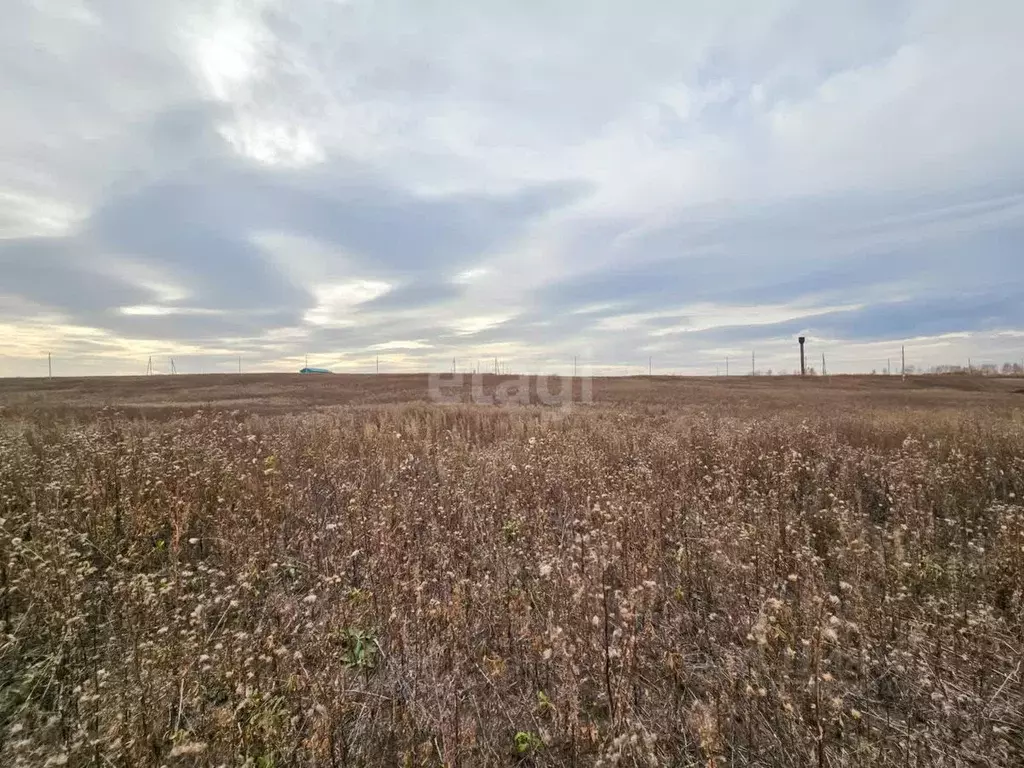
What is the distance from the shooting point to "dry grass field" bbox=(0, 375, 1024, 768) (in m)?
2.29

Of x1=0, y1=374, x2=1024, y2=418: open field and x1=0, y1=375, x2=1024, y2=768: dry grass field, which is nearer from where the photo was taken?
x1=0, y1=375, x2=1024, y2=768: dry grass field

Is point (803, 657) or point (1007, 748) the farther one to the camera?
point (803, 657)

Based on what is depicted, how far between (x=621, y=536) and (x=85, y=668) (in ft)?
13.4

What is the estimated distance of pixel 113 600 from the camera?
11.5ft

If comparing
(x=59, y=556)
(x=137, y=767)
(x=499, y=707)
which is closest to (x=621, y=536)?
(x=499, y=707)

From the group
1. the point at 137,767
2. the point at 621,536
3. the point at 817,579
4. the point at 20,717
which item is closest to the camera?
the point at 137,767

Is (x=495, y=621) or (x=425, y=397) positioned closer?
(x=495, y=621)

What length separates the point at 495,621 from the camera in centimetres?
329

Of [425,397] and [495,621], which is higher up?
[425,397]

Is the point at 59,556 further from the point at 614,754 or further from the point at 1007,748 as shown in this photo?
the point at 1007,748

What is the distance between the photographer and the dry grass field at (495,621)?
7.50ft

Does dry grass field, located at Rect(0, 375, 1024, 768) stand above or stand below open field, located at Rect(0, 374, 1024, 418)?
below

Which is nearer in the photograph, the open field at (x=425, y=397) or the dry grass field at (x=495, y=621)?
the dry grass field at (x=495, y=621)

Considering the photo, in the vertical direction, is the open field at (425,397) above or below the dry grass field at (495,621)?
above
